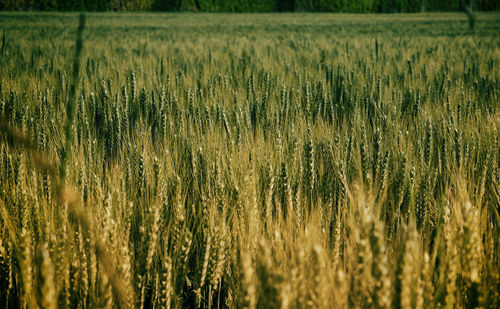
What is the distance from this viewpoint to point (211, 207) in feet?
3.66

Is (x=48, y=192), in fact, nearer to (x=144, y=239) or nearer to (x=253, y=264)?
(x=144, y=239)

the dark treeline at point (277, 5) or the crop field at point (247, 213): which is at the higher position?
the dark treeline at point (277, 5)

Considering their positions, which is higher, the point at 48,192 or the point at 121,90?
the point at 121,90

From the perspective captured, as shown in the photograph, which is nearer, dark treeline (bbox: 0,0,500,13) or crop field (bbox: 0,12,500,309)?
crop field (bbox: 0,12,500,309)

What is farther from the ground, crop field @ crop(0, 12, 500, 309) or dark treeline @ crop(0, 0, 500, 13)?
dark treeline @ crop(0, 0, 500, 13)

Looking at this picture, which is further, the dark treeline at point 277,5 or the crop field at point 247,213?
the dark treeline at point 277,5

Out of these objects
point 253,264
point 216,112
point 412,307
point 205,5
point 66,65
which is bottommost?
point 253,264

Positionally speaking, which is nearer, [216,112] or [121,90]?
[216,112]

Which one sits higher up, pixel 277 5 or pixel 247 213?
pixel 277 5

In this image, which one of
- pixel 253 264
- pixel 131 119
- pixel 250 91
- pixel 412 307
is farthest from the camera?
pixel 250 91

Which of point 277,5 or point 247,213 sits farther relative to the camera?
point 277,5

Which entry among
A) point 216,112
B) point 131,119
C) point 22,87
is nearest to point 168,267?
point 216,112

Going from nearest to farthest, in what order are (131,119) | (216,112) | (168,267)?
(168,267)
(216,112)
(131,119)

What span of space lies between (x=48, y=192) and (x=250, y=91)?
173 centimetres
